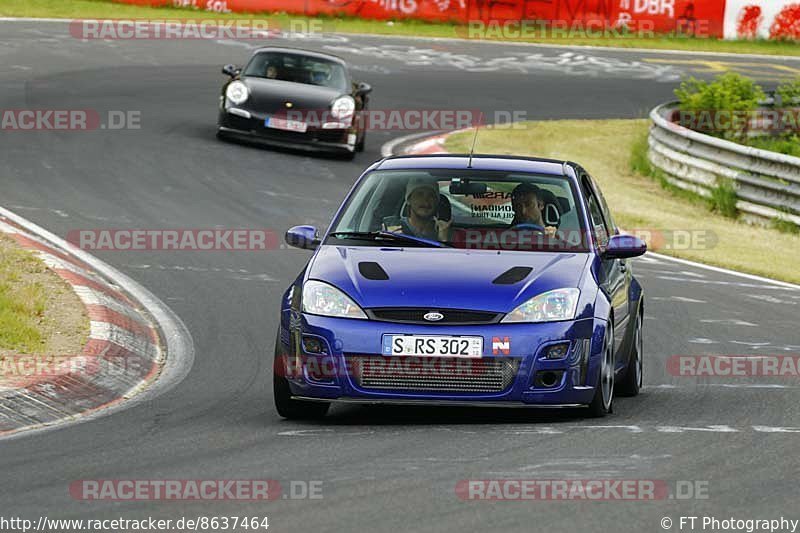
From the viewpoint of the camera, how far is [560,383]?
8016mm

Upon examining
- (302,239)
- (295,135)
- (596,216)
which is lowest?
(295,135)

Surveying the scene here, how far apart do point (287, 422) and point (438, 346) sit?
0.95 meters

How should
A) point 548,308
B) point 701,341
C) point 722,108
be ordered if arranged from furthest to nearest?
point 722,108 < point 701,341 < point 548,308

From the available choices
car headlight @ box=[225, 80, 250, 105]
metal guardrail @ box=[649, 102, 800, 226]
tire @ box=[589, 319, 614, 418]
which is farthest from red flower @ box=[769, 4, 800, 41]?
tire @ box=[589, 319, 614, 418]

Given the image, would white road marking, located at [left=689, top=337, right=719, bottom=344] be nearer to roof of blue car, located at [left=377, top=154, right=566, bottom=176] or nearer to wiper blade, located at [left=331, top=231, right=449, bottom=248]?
roof of blue car, located at [left=377, top=154, right=566, bottom=176]

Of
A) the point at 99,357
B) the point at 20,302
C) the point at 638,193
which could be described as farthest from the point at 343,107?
the point at 99,357

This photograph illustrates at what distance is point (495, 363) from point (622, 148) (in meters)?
18.6

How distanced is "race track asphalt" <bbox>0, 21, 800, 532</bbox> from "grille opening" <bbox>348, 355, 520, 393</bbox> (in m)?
0.21

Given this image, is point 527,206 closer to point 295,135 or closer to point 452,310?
point 452,310

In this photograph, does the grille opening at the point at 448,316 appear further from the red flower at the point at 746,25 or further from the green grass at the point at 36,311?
the red flower at the point at 746,25

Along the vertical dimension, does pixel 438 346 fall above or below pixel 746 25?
above

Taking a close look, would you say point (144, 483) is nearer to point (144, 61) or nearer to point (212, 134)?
point (212, 134)

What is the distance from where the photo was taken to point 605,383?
27.3 feet

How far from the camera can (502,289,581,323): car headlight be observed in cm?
800
